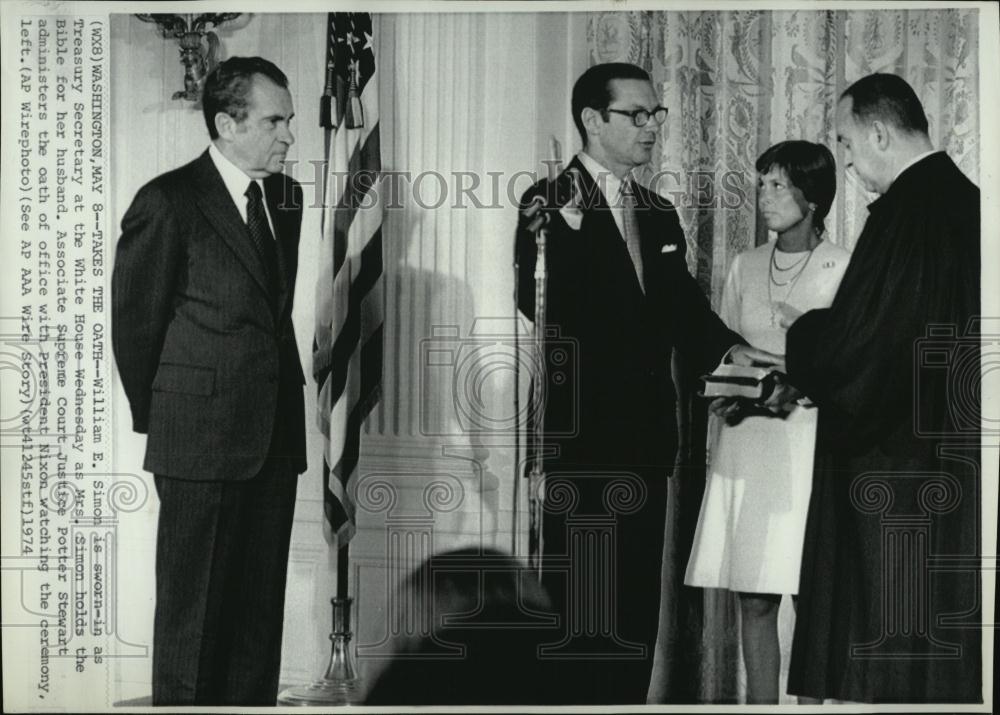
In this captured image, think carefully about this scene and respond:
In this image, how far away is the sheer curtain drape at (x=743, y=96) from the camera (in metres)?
4.62

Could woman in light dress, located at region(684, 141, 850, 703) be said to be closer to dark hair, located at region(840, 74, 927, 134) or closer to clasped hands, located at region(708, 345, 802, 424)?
clasped hands, located at region(708, 345, 802, 424)

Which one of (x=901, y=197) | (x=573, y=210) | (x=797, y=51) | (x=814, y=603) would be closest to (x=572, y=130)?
(x=573, y=210)

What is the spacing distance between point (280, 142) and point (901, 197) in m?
2.28

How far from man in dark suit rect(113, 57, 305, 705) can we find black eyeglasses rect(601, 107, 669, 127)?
4.05ft

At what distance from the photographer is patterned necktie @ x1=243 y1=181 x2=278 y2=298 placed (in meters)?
4.57

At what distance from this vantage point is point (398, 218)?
461 cm

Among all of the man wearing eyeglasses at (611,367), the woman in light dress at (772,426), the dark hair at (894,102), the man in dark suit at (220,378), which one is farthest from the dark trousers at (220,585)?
the dark hair at (894,102)

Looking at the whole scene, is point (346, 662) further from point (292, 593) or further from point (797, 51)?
point (797, 51)

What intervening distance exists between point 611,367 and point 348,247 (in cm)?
106

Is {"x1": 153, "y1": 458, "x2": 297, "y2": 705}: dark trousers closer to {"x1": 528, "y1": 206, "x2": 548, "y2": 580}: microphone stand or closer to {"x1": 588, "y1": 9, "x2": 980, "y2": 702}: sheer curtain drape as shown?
{"x1": 528, "y1": 206, "x2": 548, "y2": 580}: microphone stand

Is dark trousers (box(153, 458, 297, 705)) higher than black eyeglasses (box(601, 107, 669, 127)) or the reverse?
the reverse

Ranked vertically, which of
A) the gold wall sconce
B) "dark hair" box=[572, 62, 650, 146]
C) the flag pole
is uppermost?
the gold wall sconce

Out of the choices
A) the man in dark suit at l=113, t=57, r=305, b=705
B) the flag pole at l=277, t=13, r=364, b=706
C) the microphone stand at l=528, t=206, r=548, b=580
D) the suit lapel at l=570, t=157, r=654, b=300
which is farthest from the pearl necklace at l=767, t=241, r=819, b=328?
→ the man in dark suit at l=113, t=57, r=305, b=705

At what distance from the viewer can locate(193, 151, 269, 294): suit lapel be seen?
4.55 meters
